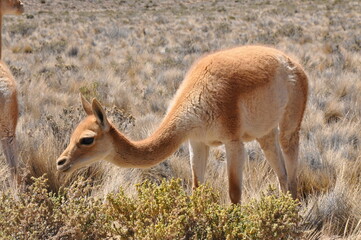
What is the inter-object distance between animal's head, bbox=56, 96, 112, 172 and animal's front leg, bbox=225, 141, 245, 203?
3.86 feet

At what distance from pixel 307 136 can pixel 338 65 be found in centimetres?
663

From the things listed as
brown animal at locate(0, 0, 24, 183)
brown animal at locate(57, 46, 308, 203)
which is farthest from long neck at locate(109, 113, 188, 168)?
brown animal at locate(0, 0, 24, 183)

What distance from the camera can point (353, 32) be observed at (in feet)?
68.1

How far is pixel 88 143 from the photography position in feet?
11.0

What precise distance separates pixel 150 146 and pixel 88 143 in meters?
0.58

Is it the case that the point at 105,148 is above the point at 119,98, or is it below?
above

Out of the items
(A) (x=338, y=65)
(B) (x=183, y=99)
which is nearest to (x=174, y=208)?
(B) (x=183, y=99)

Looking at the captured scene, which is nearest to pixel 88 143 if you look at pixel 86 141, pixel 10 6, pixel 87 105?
pixel 86 141

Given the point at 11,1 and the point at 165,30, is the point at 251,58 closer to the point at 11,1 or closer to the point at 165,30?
the point at 11,1

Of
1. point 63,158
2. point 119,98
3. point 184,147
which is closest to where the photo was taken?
point 63,158

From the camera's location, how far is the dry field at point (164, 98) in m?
4.82

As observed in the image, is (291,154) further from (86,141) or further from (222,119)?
(86,141)

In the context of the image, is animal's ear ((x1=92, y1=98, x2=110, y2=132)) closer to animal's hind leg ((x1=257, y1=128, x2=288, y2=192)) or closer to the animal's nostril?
the animal's nostril

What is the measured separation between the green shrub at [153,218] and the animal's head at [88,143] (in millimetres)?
363
